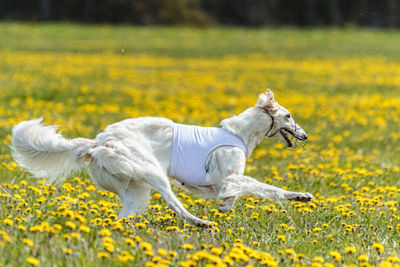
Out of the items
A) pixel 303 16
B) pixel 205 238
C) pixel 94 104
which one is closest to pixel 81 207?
pixel 205 238

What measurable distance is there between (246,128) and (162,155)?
2.55 ft

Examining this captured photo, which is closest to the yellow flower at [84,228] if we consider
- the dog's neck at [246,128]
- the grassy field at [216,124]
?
the grassy field at [216,124]

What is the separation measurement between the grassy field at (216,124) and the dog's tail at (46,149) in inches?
11.2

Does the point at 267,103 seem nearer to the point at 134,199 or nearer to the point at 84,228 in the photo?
the point at 134,199

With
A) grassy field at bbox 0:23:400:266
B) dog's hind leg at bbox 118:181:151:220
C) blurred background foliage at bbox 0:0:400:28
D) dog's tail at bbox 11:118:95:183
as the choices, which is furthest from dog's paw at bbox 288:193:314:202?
blurred background foliage at bbox 0:0:400:28

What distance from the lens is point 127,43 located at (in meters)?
26.4

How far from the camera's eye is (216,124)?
31.7ft

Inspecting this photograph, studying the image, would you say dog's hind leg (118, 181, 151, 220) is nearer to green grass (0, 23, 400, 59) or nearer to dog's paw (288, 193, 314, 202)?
Answer: dog's paw (288, 193, 314, 202)

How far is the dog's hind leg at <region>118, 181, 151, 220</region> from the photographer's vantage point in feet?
14.8

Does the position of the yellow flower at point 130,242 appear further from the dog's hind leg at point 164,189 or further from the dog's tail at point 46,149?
the dog's tail at point 46,149

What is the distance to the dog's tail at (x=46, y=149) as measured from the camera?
447 cm

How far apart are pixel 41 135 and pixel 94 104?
7330 millimetres

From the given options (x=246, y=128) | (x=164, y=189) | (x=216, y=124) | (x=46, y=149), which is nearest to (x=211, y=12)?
(x=216, y=124)

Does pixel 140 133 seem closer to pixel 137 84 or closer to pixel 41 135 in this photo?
pixel 41 135
